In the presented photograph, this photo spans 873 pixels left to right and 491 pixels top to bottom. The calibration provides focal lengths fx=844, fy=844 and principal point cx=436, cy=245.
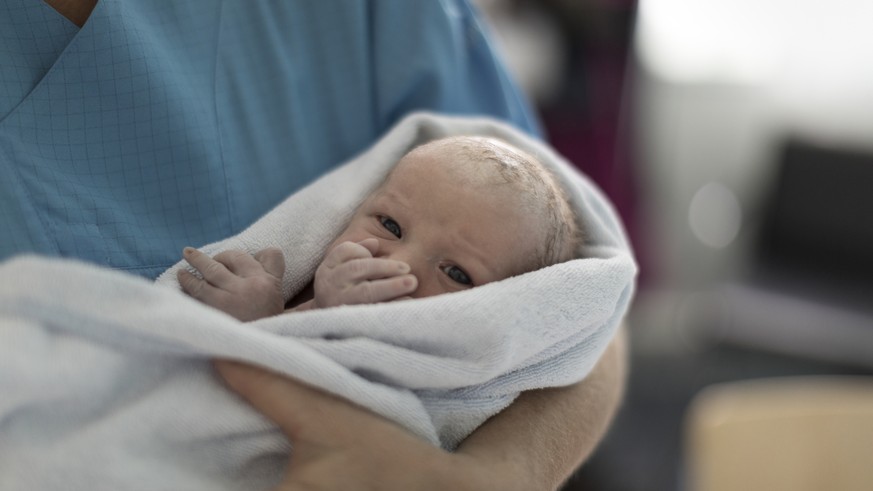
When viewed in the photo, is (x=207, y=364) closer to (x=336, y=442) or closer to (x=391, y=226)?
(x=336, y=442)

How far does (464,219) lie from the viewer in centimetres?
87

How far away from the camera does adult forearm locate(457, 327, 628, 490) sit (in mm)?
795

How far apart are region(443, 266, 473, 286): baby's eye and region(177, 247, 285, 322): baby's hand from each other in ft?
0.56

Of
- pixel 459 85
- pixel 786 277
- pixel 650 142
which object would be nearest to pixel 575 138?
pixel 650 142

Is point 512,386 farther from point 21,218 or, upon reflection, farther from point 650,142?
point 650,142

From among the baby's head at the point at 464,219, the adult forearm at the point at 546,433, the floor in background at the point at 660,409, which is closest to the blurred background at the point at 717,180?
the floor in background at the point at 660,409

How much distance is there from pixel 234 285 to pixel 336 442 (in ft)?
0.67

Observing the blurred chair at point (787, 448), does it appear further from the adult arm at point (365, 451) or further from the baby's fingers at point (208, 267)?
the baby's fingers at point (208, 267)

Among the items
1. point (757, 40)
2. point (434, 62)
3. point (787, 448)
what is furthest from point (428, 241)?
point (757, 40)

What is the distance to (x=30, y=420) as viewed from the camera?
65 cm

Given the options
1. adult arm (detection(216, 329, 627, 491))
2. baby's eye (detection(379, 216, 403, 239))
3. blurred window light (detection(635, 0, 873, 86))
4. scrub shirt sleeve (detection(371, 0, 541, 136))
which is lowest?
blurred window light (detection(635, 0, 873, 86))

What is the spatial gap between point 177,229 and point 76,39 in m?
0.21

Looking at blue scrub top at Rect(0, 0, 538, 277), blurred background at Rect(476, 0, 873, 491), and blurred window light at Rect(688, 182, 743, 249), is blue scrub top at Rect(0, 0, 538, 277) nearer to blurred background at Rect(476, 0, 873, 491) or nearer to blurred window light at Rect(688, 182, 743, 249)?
blurred background at Rect(476, 0, 873, 491)

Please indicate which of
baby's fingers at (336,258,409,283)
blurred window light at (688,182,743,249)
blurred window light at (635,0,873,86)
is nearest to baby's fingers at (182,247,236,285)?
baby's fingers at (336,258,409,283)
